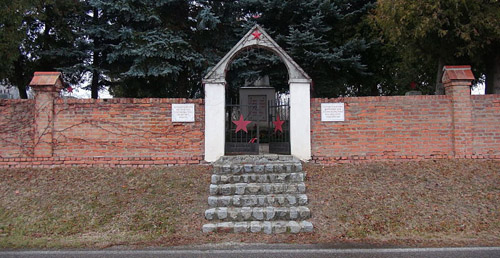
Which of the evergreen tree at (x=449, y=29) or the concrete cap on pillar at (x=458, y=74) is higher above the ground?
the evergreen tree at (x=449, y=29)

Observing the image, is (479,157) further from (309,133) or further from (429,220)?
(309,133)

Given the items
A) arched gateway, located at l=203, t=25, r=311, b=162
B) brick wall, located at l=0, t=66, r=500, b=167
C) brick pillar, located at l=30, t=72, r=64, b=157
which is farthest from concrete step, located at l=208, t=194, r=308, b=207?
brick pillar, located at l=30, t=72, r=64, b=157

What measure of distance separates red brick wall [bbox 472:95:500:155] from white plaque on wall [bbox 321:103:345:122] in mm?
3010

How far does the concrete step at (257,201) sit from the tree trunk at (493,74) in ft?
23.8

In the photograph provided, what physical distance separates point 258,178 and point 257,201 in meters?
0.71

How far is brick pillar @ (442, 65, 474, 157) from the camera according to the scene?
752cm

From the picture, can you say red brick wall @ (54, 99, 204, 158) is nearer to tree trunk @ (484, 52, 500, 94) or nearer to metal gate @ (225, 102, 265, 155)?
metal gate @ (225, 102, 265, 155)

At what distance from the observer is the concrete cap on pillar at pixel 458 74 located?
298 inches

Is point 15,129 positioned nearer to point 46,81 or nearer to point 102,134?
point 46,81


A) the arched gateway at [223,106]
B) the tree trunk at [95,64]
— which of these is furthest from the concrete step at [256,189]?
the tree trunk at [95,64]

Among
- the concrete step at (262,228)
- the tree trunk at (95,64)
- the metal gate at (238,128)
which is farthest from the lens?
the tree trunk at (95,64)

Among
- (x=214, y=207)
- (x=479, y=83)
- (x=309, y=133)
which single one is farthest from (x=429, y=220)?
(x=479, y=83)

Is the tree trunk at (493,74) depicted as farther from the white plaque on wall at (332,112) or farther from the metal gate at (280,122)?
the metal gate at (280,122)

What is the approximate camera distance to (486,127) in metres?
7.55
